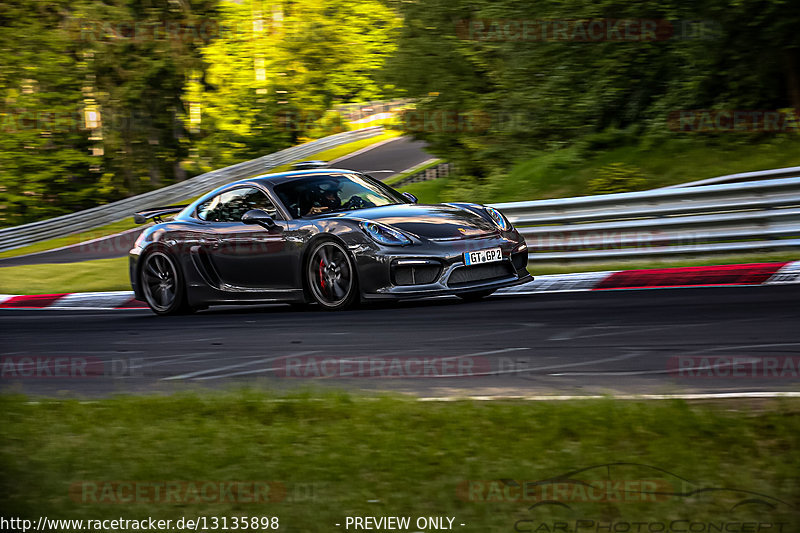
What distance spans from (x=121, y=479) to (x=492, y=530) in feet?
4.98

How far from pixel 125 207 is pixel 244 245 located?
19.1 meters

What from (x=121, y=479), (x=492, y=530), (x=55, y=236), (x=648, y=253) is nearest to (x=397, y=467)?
(x=492, y=530)

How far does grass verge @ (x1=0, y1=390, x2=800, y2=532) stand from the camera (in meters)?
3.24

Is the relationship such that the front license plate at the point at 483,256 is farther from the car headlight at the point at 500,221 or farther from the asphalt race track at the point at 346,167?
the asphalt race track at the point at 346,167

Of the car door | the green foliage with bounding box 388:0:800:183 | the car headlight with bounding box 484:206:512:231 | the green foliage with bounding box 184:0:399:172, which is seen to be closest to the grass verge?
the car door

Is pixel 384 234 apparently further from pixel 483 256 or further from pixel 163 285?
pixel 163 285

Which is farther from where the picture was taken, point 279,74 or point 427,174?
point 279,74

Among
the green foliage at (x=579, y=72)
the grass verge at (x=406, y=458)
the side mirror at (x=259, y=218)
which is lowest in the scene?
the grass verge at (x=406, y=458)

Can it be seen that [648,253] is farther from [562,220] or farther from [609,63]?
[609,63]

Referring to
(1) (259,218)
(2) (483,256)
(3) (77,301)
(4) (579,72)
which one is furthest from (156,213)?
(4) (579,72)

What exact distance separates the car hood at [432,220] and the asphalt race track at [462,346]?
0.65 m

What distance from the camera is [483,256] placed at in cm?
865

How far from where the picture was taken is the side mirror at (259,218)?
923cm

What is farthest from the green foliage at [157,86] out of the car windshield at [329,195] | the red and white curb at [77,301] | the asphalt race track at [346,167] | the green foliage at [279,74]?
the car windshield at [329,195]
